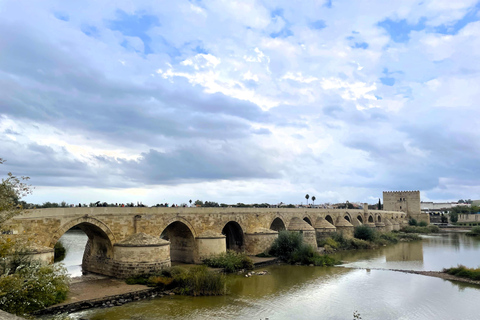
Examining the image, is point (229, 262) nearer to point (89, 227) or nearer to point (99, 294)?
point (89, 227)

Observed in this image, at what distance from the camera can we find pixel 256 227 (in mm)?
24625

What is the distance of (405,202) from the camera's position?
2721 inches

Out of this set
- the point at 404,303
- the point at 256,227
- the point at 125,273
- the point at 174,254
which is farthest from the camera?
the point at 256,227

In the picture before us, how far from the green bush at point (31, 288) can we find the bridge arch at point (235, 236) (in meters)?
12.9

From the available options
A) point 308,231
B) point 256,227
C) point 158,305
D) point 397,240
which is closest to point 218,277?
point 158,305

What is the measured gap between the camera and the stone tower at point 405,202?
67875mm

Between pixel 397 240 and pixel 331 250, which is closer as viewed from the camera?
pixel 331 250

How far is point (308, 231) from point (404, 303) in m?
14.1

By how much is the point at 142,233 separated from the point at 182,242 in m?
4.46

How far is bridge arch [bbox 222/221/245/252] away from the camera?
2389 centimetres

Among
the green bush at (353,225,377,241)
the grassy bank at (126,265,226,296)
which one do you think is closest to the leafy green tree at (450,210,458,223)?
the green bush at (353,225,377,241)

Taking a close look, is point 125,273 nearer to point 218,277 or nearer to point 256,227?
point 218,277

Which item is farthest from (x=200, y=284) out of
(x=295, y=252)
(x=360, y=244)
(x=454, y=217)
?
(x=454, y=217)

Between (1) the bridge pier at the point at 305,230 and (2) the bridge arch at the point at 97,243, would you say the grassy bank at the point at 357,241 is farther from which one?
(2) the bridge arch at the point at 97,243
